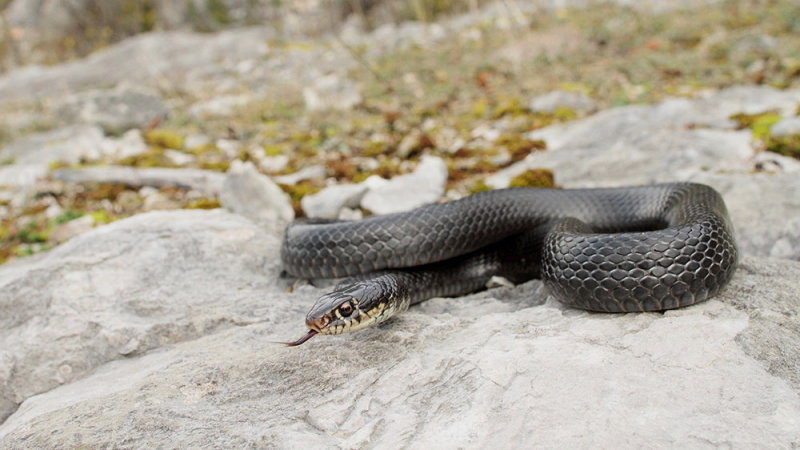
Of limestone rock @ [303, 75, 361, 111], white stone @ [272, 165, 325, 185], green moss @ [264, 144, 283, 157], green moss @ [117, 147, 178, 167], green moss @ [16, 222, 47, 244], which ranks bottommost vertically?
green moss @ [16, 222, 47, 244]

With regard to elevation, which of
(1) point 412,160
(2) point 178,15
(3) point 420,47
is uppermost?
(2) point 178,15

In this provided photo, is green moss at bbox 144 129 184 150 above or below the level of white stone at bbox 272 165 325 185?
above

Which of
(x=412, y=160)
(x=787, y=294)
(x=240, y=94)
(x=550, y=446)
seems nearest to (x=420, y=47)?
(x=240, y=94)

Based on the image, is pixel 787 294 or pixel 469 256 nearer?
pixel 787 294

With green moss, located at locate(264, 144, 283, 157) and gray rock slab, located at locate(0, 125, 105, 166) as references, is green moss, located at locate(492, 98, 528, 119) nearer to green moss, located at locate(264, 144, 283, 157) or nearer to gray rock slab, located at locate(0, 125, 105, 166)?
green moss, located at locate(264, 144, 283, 157)

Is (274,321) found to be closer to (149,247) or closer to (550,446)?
(149,247)

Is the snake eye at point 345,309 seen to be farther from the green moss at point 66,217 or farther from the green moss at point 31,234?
the green moss at point 66,217

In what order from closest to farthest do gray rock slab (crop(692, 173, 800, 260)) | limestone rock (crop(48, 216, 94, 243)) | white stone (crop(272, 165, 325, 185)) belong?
gray rock slab (crop(692, 173, 800, 260)), limestone rock (crop(48, 216, 94, 243)), white stone (crop(272, 165, 325, 185))

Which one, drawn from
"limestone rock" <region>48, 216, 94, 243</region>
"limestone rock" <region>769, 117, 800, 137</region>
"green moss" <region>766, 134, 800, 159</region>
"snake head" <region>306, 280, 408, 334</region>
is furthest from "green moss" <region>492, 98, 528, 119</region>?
"snake head" <region>306, 280, 408, 334</region>
